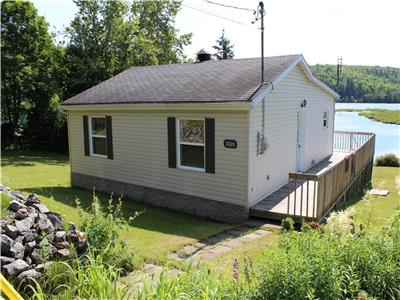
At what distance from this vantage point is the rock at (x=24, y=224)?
15.1ft

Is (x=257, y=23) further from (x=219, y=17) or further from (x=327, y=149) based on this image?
(x=327, y=149)

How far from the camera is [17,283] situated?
4102 mm

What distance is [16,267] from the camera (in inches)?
163

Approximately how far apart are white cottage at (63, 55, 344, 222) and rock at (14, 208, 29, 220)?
4.79 meters

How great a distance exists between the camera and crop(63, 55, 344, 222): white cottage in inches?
340

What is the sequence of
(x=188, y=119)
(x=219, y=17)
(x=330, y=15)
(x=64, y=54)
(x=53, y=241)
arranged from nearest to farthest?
1. (x=53, y=241)
2. (x=330, y=15)
3. (x=188, y=119)
4. (x=219, y=17)
5. (x=64, y=54)

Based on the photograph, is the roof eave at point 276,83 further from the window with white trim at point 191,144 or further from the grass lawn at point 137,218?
the grass lawn at point 137,218

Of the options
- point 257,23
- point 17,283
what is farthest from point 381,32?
point 17,283

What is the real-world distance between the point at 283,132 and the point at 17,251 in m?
8.11

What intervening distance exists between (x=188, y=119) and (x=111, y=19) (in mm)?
16687

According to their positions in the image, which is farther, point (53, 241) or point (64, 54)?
point (64, 54)

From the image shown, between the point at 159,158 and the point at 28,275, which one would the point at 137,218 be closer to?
the point at 159,158

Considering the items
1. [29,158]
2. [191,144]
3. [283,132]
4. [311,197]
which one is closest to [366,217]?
[311,197]

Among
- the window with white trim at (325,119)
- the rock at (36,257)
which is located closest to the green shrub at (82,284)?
the rock at (36,257)
